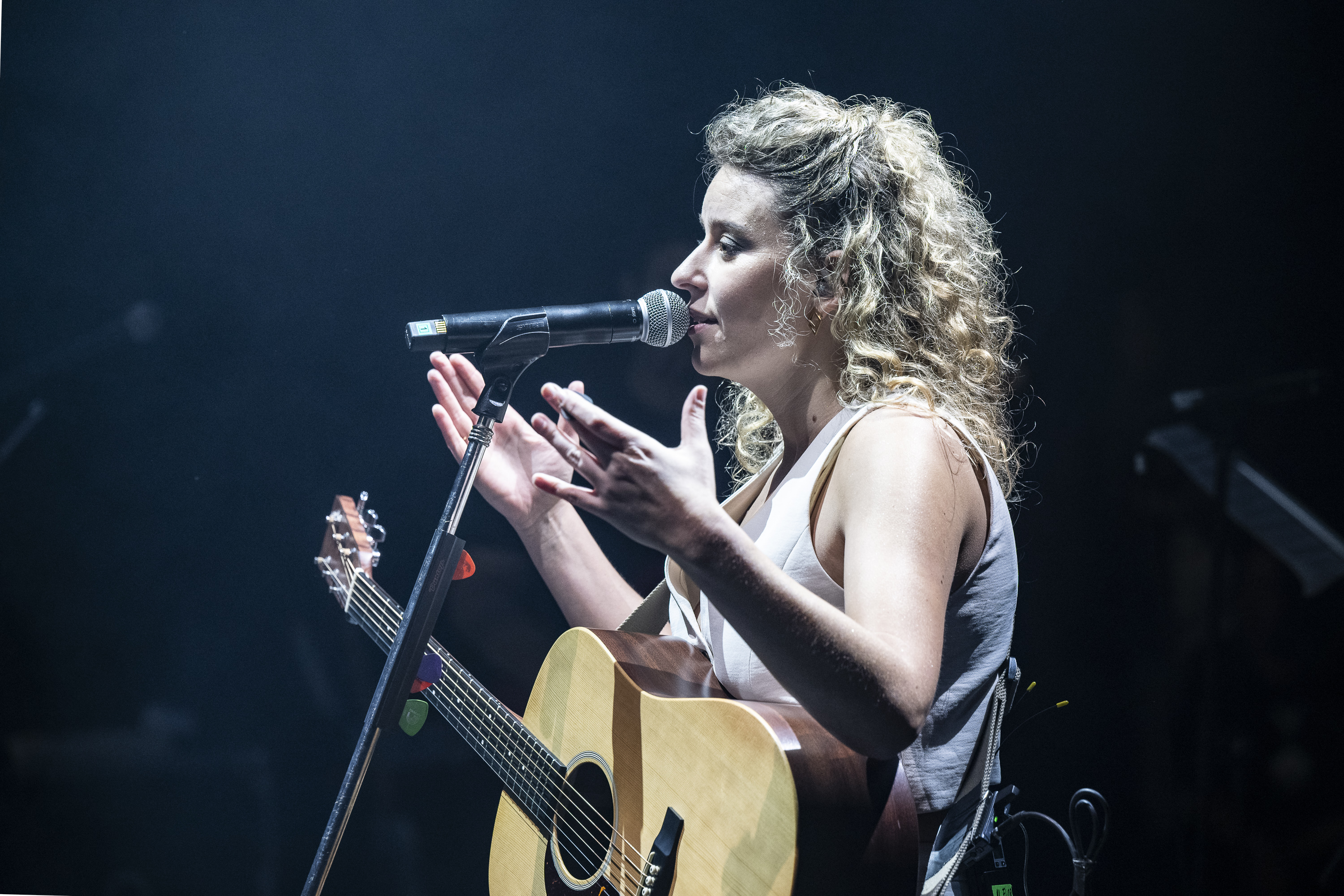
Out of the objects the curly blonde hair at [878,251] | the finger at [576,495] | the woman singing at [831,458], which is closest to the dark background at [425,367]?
the woman singing at [831,458]

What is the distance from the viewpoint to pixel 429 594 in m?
1.39

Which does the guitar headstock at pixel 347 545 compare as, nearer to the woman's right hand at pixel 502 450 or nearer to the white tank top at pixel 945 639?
the woman's right hand at pixel 502 450

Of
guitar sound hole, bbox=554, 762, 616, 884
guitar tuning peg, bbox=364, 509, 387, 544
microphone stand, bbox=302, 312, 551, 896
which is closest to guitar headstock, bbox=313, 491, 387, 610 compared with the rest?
guitar tuning peg, bbox=364, 509, 387, 544

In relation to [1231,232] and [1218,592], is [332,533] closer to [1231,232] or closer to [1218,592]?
[1218,592]

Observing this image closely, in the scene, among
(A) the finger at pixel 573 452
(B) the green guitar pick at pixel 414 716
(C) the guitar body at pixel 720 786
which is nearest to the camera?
(A) the finger at pixel 573 452

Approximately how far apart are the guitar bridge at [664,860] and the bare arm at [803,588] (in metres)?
0.33

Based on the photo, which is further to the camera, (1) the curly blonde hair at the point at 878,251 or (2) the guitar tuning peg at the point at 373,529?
(2) the guitar tuning peg at the point at 373,529

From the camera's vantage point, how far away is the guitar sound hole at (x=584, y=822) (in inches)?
56.6

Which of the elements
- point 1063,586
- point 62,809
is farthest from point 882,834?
point 62,809

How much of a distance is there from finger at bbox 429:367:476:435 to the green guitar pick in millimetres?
542

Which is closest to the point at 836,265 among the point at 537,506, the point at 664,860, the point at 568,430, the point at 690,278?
the point at 690,278

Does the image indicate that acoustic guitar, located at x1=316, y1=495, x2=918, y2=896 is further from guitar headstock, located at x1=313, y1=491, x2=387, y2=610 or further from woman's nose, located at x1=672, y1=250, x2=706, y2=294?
woman's nose, located at x1=672, y1=250, x2=706, y2=294

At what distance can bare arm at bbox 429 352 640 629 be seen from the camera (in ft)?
6.01

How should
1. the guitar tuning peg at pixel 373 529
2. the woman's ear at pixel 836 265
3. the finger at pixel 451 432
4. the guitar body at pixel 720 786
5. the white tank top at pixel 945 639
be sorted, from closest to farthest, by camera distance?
the guitar body at pixel 720 786 < the white tank top at pixel 945 639 < the woman's ear at pixel 836 265 < the finger at pixel 451 432 < the guitar tuning peg at pixel 373 529
